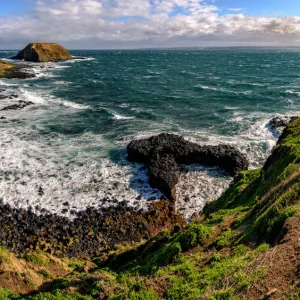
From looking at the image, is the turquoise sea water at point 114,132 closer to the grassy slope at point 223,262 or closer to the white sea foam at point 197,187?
the white sea foam at point 197,187

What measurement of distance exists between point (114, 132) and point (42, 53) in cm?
14895

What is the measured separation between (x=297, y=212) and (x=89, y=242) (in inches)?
669

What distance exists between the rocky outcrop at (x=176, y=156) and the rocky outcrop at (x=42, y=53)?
15533 cm

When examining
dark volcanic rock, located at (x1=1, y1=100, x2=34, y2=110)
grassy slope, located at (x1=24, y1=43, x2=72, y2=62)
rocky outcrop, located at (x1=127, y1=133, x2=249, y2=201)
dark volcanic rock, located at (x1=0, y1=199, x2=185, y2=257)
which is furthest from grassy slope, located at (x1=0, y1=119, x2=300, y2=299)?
grassy slope, located at (x1=24, y1=43, x2=72, y2=62)

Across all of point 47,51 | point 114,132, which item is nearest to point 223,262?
point 114,132

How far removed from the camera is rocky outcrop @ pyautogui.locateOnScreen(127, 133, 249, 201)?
3238cm

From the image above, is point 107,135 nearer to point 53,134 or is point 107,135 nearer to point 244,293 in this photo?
point 53,134

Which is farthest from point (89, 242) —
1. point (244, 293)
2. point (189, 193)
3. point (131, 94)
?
point (131, 94)

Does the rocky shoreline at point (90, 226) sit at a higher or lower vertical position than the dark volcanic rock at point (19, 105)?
lower

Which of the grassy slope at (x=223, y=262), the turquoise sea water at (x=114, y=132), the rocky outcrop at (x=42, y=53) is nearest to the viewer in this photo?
the grassy slope at (x=223, y=262)

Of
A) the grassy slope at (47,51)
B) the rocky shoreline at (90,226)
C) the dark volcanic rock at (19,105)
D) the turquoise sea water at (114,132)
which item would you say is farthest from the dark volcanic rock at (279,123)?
the grassy slope at (47,51)

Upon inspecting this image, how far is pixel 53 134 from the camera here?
44219mm

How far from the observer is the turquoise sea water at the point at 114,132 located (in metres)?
29.2

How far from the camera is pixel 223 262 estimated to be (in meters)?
11.4
